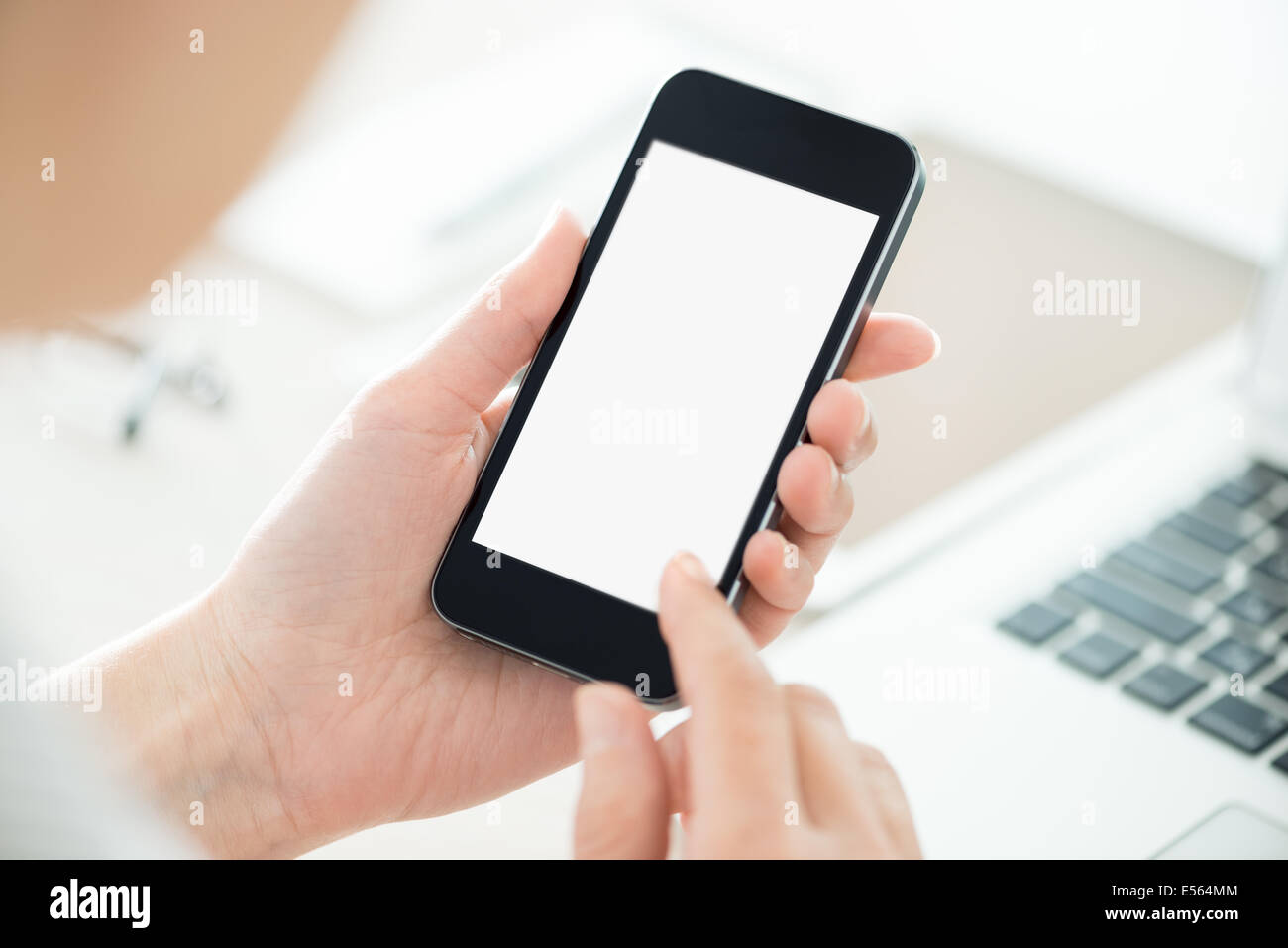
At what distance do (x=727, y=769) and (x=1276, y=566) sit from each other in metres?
0.56

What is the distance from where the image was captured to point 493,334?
62 centimetres

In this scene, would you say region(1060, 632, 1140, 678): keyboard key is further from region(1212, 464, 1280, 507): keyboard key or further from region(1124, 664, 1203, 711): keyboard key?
region(1212, 464, 1280, 507): keyboard key

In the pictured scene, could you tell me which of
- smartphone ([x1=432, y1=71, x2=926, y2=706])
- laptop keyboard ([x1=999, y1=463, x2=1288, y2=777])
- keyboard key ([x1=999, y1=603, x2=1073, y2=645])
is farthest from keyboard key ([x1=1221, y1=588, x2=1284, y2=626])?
smartphone ([x1=432, y1=71, x2=926, y2=706])

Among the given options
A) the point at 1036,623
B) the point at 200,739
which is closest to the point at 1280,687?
the point at 1036,623

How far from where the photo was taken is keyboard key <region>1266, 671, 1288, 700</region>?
0.69m

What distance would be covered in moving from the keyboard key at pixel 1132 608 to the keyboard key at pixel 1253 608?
3cm

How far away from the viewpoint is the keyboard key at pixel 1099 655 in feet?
2.31

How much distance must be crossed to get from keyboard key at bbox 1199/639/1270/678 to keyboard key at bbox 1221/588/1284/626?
24mm


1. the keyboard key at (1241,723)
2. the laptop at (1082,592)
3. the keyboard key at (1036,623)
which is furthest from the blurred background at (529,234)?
the keyboard key at (1241,723)

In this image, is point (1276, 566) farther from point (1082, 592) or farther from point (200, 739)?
point (200, 739)

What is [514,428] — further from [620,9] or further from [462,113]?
[620,9]

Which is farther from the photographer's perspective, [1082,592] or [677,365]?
[1082,592]

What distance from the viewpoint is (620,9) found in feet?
4.06

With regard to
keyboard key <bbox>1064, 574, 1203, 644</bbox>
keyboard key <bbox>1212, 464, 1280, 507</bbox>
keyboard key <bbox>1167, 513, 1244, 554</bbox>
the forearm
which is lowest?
the forearm
